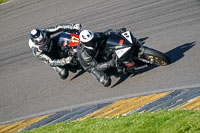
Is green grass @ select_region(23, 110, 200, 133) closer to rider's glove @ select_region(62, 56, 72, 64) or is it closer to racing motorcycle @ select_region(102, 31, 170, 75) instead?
racing motorcycle @ select_region(102, 31, 170, 75)

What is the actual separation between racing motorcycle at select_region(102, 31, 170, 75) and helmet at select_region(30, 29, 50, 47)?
2071 millimetres

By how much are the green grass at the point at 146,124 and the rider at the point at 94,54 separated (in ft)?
5.08

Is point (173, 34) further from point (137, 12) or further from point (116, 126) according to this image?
point (116, 126)

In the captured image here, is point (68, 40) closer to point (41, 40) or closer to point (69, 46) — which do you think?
point (69, 46)

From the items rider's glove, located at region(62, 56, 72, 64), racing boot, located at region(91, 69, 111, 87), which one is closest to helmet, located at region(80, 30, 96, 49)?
racing boot, located at region(91, 69, 111, 87)

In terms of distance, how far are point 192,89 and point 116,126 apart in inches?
79.8

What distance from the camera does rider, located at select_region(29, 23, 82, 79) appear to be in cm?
1040

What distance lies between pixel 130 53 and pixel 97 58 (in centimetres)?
114

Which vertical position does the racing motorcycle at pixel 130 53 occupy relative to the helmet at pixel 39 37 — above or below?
below

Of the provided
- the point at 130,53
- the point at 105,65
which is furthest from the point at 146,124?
the point at 105,65

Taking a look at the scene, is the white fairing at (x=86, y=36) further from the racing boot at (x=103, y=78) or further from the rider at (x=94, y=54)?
the racing boot at (x=103, y=78)

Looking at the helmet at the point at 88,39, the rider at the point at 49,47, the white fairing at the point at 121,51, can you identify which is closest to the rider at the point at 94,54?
the helmet at the point at 88,39

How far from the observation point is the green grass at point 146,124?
594cm

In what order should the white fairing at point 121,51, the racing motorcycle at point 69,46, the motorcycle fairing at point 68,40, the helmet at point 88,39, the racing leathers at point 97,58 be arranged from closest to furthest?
the white fairing at point 121,51
the helmet at point 88,39
the racing leathers at point 97,58
the racing motorcycle at point 69,46
the motorcycle fairing at point 68,40
